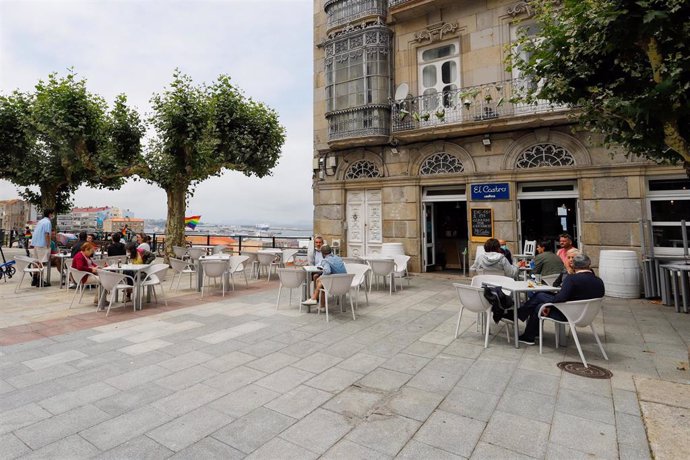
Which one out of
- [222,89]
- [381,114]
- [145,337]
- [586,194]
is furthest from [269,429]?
[222,89]

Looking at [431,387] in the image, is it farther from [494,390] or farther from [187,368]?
[187,368]

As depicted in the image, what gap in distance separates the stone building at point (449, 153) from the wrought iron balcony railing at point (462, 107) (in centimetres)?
4

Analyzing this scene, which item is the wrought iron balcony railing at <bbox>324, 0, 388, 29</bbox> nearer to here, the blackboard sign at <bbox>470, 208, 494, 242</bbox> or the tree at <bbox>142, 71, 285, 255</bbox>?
the tree at <bbox>142, 71, 285, 255</bbox>

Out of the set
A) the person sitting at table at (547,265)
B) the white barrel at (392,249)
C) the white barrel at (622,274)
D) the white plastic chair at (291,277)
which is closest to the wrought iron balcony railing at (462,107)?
the white barrel at (392,249)

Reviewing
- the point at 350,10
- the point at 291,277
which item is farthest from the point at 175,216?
the point at 350,10

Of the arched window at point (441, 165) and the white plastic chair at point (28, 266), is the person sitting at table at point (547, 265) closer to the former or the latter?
the arched window at point (441, 165)

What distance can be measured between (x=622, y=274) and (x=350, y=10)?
1113 centimetres

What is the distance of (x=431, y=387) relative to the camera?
3463 millimetres

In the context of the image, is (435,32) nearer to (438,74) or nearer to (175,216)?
(438,74)

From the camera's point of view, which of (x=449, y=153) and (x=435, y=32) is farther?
(x=435, y=32)

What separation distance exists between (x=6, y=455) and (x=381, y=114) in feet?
36.6

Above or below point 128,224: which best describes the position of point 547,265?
below

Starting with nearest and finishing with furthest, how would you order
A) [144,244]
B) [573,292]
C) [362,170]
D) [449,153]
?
[573,292]
[144,244]
[449,153]
[362,170]

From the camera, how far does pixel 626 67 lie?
14.5 feet
